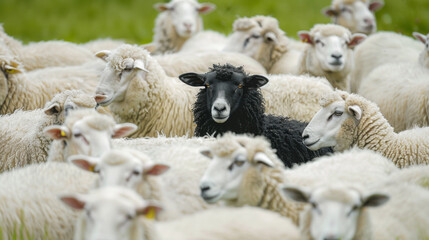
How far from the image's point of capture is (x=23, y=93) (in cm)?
725

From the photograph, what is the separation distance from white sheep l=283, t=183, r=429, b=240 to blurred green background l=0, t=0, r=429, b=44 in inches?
342

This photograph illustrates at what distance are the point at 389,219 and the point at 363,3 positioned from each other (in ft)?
21.2

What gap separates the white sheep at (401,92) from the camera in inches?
269

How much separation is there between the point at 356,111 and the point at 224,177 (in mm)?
1731

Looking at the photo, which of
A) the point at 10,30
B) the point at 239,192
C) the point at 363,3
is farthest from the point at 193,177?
the point at 10,30

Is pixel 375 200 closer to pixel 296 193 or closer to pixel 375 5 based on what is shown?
pixel 296 193

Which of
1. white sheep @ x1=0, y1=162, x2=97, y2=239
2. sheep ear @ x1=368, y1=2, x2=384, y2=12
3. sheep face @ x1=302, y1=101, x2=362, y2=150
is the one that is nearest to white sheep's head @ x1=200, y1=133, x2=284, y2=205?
white sheep @ x1=0, y1=162, x2=97, y2=239

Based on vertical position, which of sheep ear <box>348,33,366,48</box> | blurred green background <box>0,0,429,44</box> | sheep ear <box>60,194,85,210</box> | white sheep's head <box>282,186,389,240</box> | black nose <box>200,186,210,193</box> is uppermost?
blurred green background <box>0,0,429,44</box>

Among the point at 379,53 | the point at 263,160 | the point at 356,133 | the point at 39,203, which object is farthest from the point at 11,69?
the point at 379,53

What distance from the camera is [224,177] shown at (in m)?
4.27

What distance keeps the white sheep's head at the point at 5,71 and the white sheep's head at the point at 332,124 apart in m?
3.02

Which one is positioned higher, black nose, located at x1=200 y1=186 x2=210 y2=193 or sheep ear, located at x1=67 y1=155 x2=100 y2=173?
sheep ear, located at x1=67 y1=155 x2=100 y2=173

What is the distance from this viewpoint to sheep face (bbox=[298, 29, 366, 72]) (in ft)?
25.4

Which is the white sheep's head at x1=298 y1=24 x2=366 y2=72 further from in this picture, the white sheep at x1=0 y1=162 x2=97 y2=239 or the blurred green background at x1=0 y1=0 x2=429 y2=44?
the blurred green background at x1=0 y1=0 x2=429 y2=44
